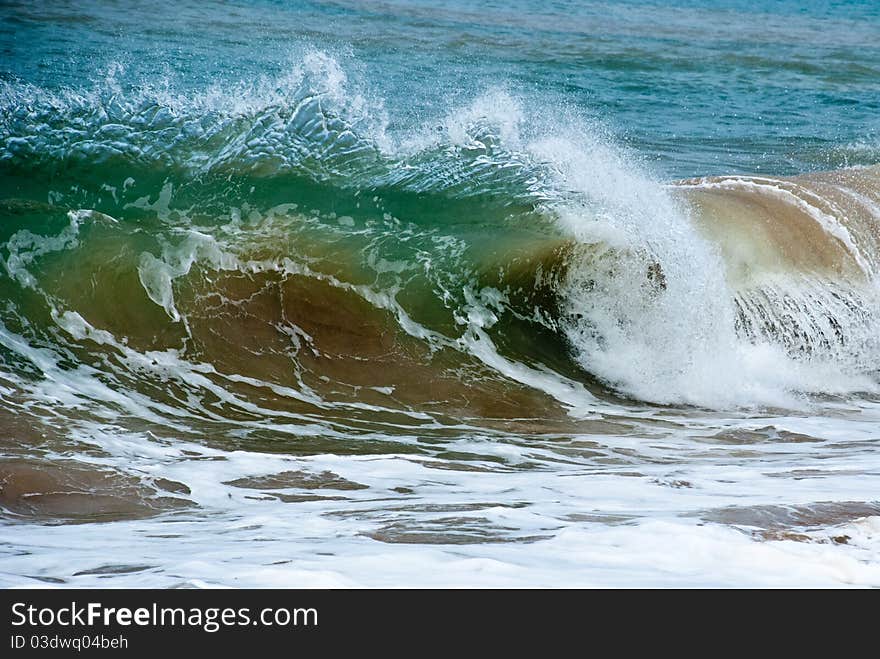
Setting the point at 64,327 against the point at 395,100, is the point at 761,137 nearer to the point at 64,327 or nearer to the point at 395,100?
the point at 395,100

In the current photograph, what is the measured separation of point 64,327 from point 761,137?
10.7m

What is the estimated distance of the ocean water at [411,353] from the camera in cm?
380

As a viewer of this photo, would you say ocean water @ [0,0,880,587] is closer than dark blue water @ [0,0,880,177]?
Yes

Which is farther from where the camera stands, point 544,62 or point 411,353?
point 544,62

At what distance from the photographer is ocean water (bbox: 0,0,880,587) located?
3797mm

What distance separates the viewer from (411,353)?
6629mm

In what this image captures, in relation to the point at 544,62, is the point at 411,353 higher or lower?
lower

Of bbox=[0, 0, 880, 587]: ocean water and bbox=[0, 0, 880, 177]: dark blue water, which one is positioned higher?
bbox=[0, 0, 880, 177]: dark blue water

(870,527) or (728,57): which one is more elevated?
(728,57)

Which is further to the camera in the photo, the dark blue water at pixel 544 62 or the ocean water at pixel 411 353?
the dark blue water at pixel 544 62

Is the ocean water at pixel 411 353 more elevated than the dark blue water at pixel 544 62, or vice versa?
the dark blue water at pixel 544 62
